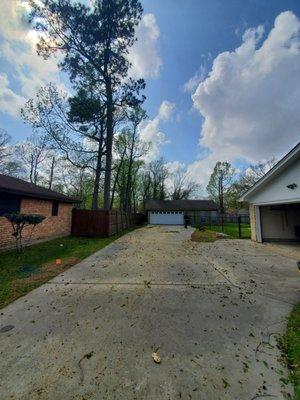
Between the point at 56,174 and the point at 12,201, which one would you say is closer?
the point at 12,201

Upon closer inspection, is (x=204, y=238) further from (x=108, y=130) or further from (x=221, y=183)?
(x=221, y=183)

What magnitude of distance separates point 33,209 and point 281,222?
1338 centimetres

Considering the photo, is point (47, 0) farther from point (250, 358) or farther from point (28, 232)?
point (250, 358)

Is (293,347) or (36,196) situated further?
(36,196)

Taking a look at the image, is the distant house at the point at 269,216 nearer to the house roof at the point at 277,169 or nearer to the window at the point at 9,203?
the house roof at the point at 277,169

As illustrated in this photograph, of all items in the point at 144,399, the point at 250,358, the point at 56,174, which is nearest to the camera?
the point at 144,399

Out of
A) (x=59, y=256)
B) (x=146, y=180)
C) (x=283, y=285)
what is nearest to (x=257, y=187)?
(x=283, y=285)

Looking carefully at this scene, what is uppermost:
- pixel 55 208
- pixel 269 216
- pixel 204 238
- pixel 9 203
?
pixel 55 208

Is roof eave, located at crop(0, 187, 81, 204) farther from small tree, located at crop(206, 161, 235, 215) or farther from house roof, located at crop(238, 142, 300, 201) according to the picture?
small tree, located at crop(206, 161, 235, 215)

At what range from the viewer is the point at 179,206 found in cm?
3422

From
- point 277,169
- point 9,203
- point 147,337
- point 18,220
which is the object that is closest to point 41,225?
point 9,203

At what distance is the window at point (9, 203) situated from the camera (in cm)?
838

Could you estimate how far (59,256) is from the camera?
26.3 ft

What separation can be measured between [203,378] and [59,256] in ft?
23.2
